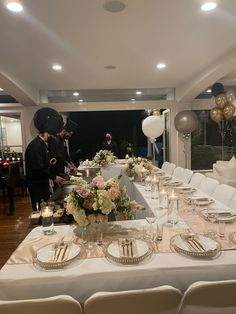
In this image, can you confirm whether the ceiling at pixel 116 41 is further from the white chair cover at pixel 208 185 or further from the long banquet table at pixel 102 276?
the long banquet table at pixel 102 276

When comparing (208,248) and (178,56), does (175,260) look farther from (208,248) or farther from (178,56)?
(178,56)

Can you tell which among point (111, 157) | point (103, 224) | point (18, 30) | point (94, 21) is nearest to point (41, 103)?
point (111, 157)

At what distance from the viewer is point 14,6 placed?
8.20 feet

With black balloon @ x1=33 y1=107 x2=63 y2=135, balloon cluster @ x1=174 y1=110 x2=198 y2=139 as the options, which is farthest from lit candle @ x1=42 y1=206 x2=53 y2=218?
balloon cluster @ x1=174 y1=110 x2=198 y2=139

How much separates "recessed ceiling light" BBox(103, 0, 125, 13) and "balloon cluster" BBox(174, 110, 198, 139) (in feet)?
14.9

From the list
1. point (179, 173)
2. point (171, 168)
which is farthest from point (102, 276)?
point (171, 168)

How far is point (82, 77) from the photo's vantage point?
18.1 ft

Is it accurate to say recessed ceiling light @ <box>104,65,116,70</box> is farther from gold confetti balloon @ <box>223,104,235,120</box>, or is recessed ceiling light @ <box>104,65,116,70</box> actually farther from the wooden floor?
the wooden floor

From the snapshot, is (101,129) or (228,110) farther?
(101,129)

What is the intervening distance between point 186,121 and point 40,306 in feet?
20.5

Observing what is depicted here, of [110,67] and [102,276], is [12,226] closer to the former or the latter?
[110,67]

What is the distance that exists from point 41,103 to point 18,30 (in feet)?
13.6

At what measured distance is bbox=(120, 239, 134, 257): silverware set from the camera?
4.73 feet

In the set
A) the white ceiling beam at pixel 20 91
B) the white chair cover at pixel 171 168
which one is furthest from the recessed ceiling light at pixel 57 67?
the white chair cover at pixel 171 168
